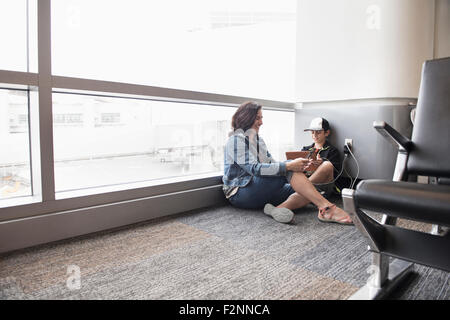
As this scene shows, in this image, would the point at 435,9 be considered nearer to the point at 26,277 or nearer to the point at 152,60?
the point at 152,60

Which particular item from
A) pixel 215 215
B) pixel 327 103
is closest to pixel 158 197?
pixel 215 215

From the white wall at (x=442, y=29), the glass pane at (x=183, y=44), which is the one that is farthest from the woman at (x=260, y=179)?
the white wall at (x=442, y=29)

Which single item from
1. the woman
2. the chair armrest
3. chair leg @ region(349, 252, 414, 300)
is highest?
the chair armrest

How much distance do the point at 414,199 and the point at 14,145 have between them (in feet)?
5.77

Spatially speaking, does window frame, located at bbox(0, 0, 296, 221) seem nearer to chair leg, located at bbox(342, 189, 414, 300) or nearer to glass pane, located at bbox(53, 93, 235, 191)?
glass pane, located at bbox(53, 93, 235, 191)

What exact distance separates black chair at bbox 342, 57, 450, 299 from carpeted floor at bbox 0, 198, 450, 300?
5.7 inches

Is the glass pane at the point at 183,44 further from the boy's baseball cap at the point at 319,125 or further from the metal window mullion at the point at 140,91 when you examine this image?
the boy's baseball cap at the point at 319,125

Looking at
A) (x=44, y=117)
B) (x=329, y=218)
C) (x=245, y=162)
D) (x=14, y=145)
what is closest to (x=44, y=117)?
(x=44, y=117)

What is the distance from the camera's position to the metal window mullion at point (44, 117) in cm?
148

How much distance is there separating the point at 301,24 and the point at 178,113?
152 centimetres

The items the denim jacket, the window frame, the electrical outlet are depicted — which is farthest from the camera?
the electrical outlet

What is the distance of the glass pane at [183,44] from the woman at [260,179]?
17.7 inches

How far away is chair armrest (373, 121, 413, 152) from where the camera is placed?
1207 millimetres

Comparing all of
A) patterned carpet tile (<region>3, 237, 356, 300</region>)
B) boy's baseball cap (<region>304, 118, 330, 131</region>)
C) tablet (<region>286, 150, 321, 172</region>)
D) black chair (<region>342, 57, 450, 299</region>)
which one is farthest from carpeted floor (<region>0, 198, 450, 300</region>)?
boy's baseball cap (<region>304, 118, 330, 131</region>)
